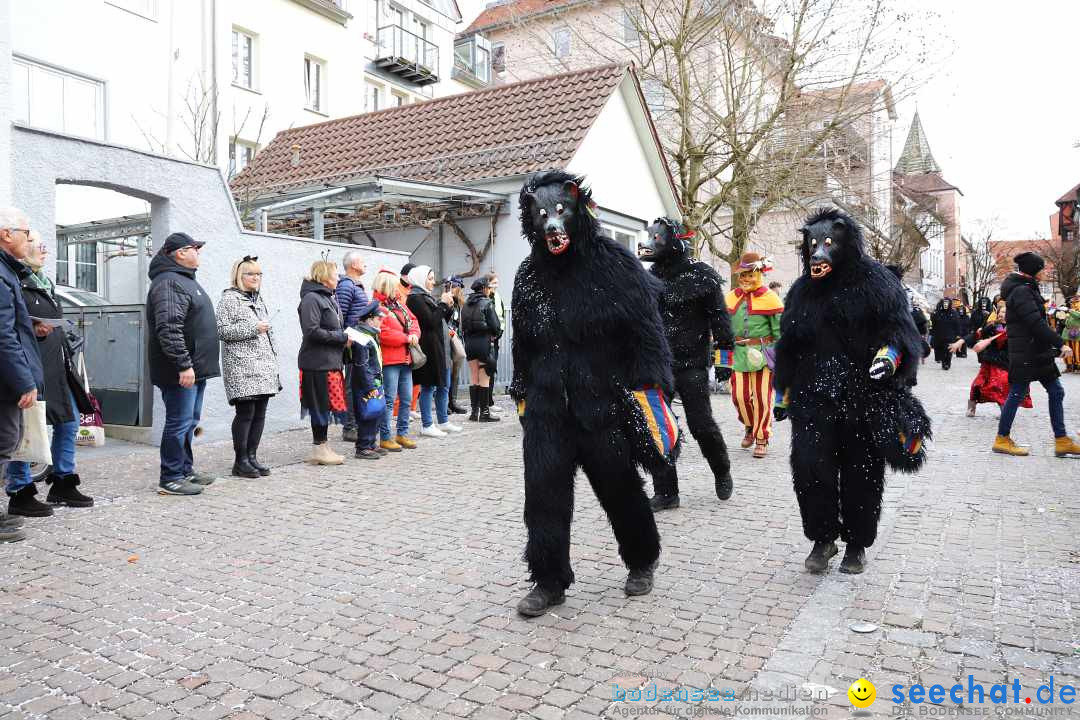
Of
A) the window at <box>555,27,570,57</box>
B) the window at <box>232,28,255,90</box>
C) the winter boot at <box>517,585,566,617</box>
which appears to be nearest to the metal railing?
the window at <box>232,28,255,90</box>

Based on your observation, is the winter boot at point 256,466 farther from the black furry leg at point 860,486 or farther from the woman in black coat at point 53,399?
the black furry leg at point 860,486

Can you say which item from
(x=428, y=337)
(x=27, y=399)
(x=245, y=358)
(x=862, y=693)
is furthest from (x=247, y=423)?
(x=862, y=693)

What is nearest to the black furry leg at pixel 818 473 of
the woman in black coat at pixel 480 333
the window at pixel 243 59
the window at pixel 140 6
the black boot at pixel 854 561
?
the black boot at pixel 854 561

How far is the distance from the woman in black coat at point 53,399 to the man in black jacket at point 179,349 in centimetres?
56

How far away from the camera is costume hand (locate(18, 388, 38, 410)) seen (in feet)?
17.1

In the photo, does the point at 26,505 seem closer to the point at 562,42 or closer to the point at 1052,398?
the point at 1052,398

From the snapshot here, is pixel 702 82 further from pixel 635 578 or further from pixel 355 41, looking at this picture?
pixel 635 578

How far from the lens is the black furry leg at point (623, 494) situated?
3.98 metres

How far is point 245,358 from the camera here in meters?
7.41

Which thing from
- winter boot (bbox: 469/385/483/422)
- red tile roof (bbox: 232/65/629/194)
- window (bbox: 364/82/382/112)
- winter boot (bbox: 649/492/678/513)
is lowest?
winter boot (bbox: 649/492/678/513)

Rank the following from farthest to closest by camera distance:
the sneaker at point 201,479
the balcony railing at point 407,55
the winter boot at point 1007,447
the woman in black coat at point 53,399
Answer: the balcony railing at point 407,55
the winter boot at point 1007,447
the sneaker at point 201,479
the woman in black coat at point 53,399

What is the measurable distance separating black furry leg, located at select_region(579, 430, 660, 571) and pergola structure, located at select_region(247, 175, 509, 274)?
30.7 ft

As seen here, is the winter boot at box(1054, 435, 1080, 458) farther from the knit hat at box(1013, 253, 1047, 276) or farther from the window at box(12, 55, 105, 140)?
the window at box(12, 55, 105, 140)

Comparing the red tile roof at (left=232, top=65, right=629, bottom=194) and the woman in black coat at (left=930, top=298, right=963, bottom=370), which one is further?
the woman in black coat at (left=930, top=298, right=963, bottom=370)
